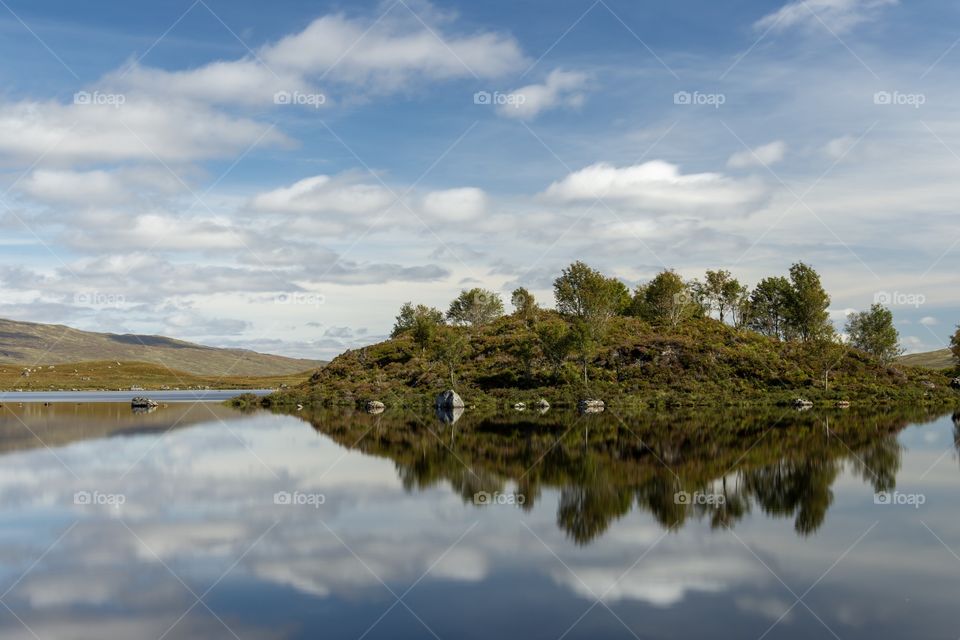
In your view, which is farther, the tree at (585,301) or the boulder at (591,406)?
the tree at (585,301)

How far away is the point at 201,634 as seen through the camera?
14773mm

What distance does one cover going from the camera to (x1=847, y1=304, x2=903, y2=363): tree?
162 meters

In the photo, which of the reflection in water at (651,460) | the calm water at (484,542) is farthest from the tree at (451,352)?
the calm water at (484,542)

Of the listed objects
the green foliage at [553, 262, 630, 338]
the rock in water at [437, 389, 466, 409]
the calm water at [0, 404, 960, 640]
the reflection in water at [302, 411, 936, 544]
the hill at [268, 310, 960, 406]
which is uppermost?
the green foliage at [553, 262, 630, 338]

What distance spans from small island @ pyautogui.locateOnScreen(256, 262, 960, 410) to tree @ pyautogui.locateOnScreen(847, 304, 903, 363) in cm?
2091

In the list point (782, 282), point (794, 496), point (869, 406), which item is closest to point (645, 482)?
point (794, 496)

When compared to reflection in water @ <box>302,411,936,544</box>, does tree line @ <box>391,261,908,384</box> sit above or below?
above

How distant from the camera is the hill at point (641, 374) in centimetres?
9800

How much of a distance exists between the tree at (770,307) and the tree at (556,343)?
62893mm

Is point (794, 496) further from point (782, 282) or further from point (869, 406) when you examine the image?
point (782, 282)

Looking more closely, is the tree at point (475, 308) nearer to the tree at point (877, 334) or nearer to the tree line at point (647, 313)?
the tree line at point (647, 313)

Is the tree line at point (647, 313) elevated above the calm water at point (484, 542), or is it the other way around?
the tree line at point (647, 313)

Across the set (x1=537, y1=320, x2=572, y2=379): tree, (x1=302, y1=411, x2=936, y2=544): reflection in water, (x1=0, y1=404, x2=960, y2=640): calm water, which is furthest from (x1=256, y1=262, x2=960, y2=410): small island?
(x1=0, y1=404, x2=960, y2=640): calm water

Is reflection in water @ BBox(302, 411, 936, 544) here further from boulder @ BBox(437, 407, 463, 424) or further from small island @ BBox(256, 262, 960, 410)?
small island @ BBox(256, 262, 960, 410)
